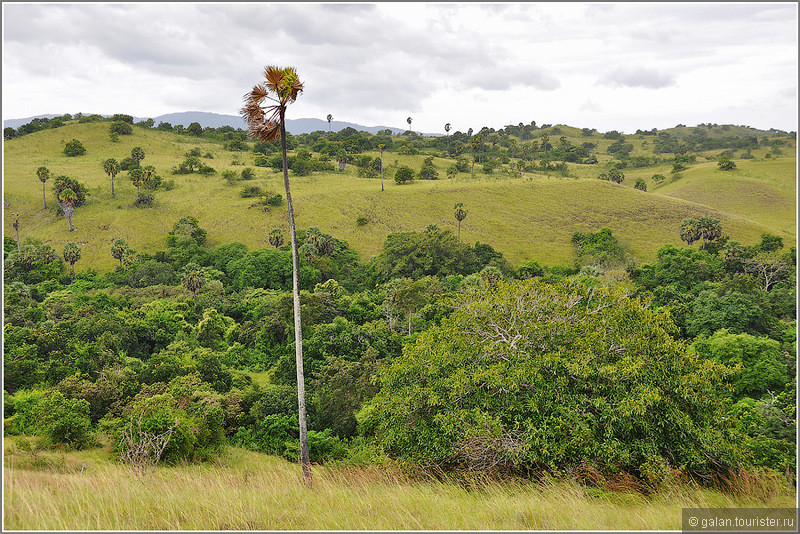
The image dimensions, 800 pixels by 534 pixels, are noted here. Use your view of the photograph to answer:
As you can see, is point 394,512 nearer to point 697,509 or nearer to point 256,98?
point 697,509

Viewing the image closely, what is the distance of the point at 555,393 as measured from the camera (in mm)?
12094

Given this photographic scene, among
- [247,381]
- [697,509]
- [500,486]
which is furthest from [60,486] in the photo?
[247,381]

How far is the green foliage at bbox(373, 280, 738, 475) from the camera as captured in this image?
11227 millimetres

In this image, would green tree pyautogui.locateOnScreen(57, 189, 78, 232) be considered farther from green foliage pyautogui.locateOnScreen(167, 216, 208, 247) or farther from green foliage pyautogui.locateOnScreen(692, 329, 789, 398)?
green foliage pyautogui.locateOnScreen(692, 329, 789, 398)

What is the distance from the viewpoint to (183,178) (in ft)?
309

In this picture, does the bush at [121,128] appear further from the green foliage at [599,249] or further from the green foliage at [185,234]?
the green foliage at [599,249]

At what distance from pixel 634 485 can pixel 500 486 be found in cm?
330

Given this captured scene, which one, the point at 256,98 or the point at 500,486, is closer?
the point at 500,486

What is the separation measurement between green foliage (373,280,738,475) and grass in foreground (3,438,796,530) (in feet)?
5.65

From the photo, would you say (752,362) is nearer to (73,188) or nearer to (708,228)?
(708,228)

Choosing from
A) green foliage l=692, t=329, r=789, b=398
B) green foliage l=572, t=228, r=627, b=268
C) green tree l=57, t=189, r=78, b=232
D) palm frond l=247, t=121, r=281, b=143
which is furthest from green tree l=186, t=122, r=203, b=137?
green foliage l=692, t=329, r=789, b=398

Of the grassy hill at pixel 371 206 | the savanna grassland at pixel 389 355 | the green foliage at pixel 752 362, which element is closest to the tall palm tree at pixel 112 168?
the grassy hill at pixel 371 206

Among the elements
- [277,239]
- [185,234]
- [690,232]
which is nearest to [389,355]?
[277,239]

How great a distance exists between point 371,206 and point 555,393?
7615cm
